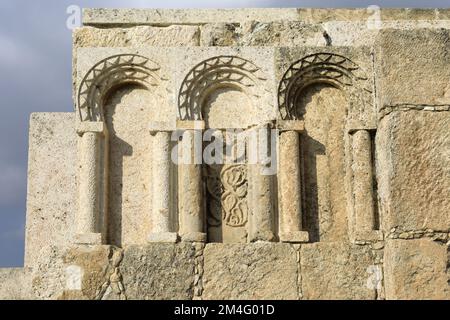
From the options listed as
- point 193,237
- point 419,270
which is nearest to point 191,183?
point 193,237

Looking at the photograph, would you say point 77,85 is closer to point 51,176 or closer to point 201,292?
point 51,176

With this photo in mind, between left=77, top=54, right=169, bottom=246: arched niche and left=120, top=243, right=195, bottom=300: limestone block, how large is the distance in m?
0.30

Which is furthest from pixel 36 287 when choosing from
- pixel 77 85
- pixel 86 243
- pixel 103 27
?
pixel 103 27

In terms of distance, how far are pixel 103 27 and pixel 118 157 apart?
140 centimetres

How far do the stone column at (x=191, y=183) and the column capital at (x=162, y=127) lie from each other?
77mm

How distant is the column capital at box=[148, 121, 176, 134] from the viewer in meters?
8.16

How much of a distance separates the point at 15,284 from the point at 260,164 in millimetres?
2828

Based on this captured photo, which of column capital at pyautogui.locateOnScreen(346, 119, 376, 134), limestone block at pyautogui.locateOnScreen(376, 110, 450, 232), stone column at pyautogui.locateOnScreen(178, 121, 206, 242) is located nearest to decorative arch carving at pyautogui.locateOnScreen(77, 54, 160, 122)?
stone column at pyautogui.locateOnScreen(178, 121, 206, 242)

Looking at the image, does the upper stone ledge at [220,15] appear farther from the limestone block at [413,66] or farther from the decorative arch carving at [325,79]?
the limestone block at [413,66]

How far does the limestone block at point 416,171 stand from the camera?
766 centimetres

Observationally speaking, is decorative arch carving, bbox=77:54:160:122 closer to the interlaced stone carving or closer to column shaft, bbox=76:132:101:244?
column shaft, bbox=76:132:101:244

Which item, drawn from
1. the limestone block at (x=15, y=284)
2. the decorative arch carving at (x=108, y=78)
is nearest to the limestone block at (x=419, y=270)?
the decorative arch carving at (x=108, y=78)

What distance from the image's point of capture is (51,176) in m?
9.18

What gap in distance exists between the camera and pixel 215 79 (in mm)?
8375
